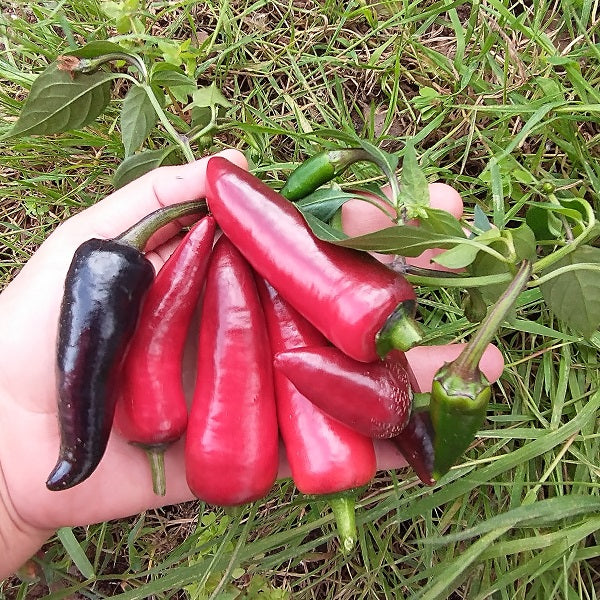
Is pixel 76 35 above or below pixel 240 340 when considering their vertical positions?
above

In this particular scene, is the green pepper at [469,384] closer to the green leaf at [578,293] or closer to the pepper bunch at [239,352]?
the pepper bunch at [239,352]

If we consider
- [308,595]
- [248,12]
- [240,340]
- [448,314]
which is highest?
[248,12]

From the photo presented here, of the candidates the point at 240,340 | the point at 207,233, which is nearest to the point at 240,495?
the point at 240,340

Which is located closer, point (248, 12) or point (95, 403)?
point (95, 403)

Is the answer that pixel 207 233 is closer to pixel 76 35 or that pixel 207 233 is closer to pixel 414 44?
pixel 414 44

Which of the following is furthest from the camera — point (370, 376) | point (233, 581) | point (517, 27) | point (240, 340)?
point (233, 581)

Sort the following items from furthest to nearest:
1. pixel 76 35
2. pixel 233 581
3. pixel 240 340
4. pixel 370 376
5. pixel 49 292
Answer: pixel 76 35, pixel 233 581, pixel 49 292, pixel 240 340, pixel 370 376

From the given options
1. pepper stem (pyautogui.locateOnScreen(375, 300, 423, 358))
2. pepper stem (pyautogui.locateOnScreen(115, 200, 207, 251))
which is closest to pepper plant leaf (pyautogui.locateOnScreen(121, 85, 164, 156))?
pepper stem (pyautogui.locateOnScreen(115, 200, 207, 251))
